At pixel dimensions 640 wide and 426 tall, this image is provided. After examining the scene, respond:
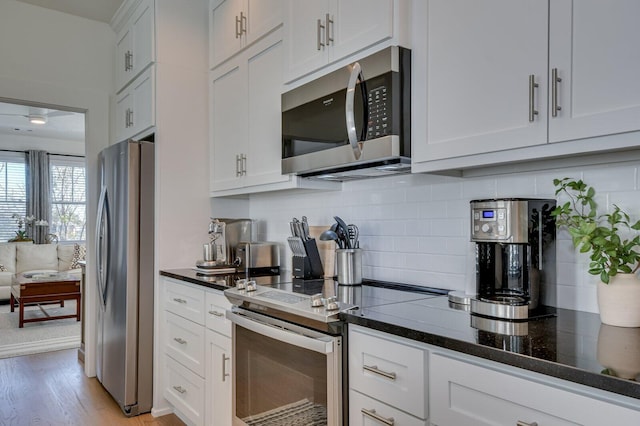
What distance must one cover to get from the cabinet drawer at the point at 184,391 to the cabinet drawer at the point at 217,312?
1.16 ft

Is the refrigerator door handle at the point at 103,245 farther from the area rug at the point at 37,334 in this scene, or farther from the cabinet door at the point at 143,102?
the area rug at the point at 37,334

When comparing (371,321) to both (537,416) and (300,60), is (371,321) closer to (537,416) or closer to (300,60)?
(537,416)

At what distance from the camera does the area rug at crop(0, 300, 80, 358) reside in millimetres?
4434

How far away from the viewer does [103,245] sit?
11.1ft

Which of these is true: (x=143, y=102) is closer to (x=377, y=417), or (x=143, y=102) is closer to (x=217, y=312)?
(x=217, y=312)

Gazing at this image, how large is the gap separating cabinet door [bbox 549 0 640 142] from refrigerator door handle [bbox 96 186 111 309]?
2998mm

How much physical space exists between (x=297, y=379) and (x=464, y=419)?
75 cm

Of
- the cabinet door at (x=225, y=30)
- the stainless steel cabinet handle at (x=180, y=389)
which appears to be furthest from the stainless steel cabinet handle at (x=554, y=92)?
the stainless steel cabinet handle at (x=180, y=389)

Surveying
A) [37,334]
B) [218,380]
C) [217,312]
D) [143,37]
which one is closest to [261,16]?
[143,37]

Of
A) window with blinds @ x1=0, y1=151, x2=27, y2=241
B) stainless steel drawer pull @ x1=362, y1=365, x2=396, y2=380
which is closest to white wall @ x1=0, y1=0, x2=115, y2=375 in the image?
stainless steel drawer pull @ x1=362, y1=365, x2=396, y2=380

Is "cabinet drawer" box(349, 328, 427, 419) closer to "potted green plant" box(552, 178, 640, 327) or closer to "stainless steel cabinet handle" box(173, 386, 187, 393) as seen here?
"potted green plant" box(552, 178, 640, 327)

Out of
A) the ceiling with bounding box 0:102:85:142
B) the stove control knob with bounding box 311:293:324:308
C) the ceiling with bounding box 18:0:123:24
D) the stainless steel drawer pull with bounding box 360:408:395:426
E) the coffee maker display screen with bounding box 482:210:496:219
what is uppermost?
the ceiling with bounding box 18:0:123:24

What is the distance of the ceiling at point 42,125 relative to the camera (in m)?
6.10

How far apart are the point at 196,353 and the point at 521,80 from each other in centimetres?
212
